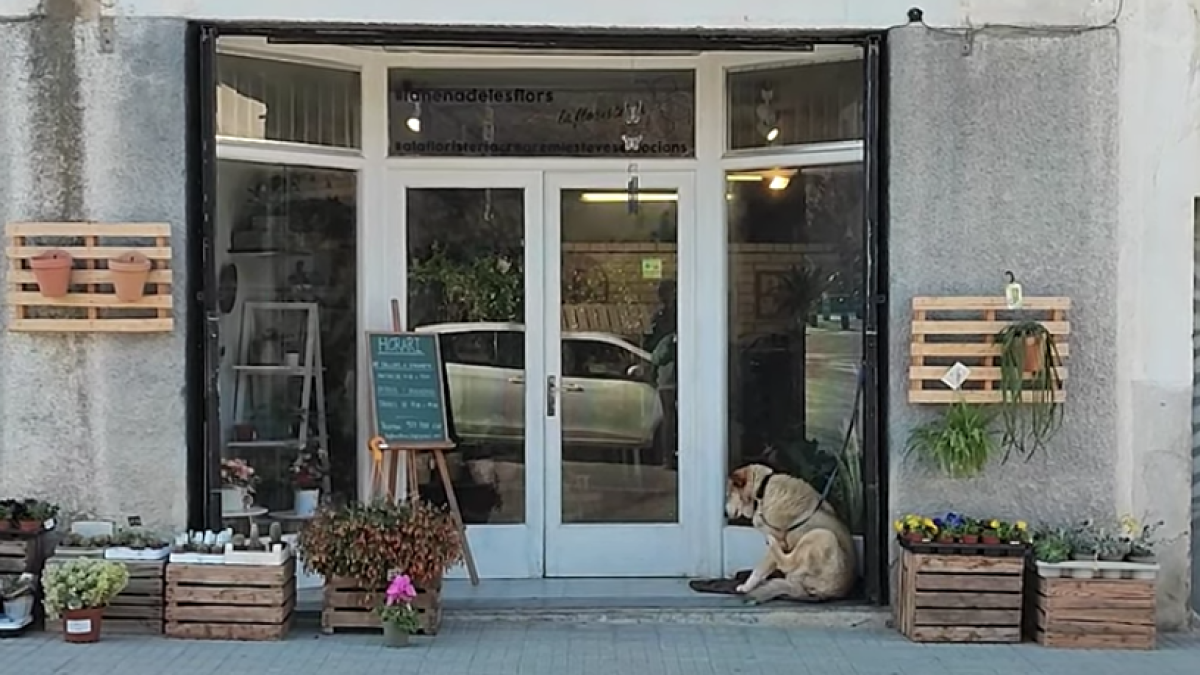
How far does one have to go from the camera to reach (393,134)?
8070 millimetres

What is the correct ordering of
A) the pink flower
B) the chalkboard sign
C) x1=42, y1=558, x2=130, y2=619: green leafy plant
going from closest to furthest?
1. x1=42, y1=558, x2=130, y2=619: green leafy plant
2. the pink flower
3. the chalkboard sign

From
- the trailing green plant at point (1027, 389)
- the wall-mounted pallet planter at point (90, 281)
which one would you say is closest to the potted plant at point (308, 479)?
the wall-mounted pallet planter at point (90, 281)

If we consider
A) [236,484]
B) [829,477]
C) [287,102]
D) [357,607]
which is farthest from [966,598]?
[287,102]

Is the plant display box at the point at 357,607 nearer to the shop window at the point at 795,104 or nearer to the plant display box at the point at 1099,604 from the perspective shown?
the plant display box at the point at 1099,604

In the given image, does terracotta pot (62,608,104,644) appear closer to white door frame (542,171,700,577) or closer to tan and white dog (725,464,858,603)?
white door frame (542,171,700,577)

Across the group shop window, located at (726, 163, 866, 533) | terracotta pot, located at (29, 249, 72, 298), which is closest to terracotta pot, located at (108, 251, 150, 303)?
terracotta pot, located at (29, 249, 72, 298)

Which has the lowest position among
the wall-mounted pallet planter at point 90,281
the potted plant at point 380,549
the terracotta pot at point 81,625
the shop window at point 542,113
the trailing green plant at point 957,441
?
the terracotta pot at point 81,625

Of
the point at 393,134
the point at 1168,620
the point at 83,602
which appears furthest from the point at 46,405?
the point at 1168,620

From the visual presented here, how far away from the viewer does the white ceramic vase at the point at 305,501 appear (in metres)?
7.98

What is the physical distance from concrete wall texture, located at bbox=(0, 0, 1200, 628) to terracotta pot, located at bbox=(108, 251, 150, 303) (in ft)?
0.73

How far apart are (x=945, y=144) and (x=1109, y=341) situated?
4.29ft

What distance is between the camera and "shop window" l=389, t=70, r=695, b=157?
8.09 m

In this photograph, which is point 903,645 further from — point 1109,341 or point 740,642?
point 1109,341

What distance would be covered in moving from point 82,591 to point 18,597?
41 centimetres
